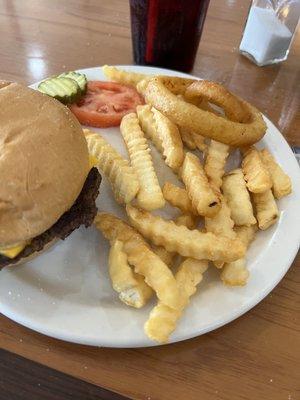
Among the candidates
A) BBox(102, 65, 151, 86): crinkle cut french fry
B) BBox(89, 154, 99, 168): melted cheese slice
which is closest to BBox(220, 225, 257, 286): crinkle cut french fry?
BBox(89, 154, 99, 168): melted cheese slice

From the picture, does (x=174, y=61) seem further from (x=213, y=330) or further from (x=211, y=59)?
(x=213, y=330)

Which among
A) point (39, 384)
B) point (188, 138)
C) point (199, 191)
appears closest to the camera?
point (39, 384)

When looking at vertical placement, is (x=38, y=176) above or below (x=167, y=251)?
above

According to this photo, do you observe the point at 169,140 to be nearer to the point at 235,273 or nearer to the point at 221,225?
the point at 221,225

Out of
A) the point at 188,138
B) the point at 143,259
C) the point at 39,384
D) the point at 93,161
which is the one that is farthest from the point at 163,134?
the point at 39,384

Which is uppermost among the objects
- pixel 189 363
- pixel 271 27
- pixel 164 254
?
pixel 271 27

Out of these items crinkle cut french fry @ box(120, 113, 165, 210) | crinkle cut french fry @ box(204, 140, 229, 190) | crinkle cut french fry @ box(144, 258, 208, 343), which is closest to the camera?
crinkle cut french fry @ box(144, 258, 208, 343)

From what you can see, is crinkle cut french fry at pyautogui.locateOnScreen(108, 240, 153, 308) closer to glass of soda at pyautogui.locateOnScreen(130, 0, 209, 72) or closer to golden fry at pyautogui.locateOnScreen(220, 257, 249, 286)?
golden fry at pyautogui.locateOnScreen(220, 257, 249, 286)
